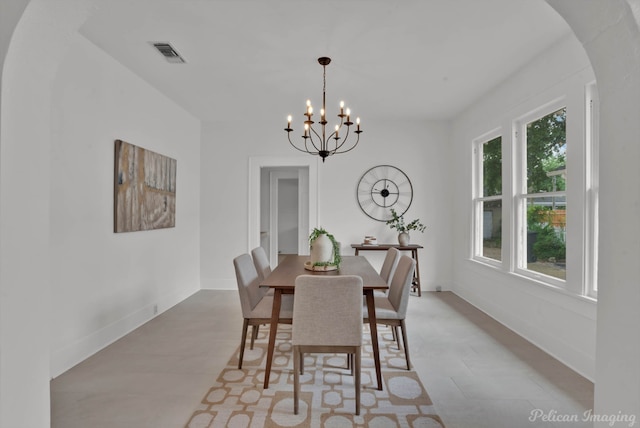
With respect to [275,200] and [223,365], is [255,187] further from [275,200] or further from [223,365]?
[223,365]

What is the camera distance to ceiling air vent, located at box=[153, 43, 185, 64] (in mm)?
2884

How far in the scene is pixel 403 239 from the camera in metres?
4.94

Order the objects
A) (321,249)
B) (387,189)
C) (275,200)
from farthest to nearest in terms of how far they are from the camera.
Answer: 1. (275,200)
2. (387,189)
3. (321,249)

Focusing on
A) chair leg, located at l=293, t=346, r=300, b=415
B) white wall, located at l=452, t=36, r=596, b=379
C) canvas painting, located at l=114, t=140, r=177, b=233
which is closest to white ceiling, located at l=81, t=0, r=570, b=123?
white wall, located at l=452, t=36, r=596, b=379

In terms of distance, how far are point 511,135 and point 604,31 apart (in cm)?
281

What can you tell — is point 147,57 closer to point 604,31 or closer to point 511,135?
point 604,31

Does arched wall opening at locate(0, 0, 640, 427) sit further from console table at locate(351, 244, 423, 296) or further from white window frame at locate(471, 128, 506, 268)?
console table at locate(351, 244, 423, 296)

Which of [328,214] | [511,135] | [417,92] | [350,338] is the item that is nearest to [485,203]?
[511,135]

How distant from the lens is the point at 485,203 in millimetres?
4398

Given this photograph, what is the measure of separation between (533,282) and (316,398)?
2252mm

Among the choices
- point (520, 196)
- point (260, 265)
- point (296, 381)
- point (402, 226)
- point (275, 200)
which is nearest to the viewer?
point (296, 381)

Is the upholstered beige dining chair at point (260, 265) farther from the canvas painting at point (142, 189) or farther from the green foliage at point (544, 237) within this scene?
the green foliage at point (544, 237)

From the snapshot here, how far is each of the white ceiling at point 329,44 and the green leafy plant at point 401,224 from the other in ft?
5.65

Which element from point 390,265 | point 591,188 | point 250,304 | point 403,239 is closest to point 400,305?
point 390,265
